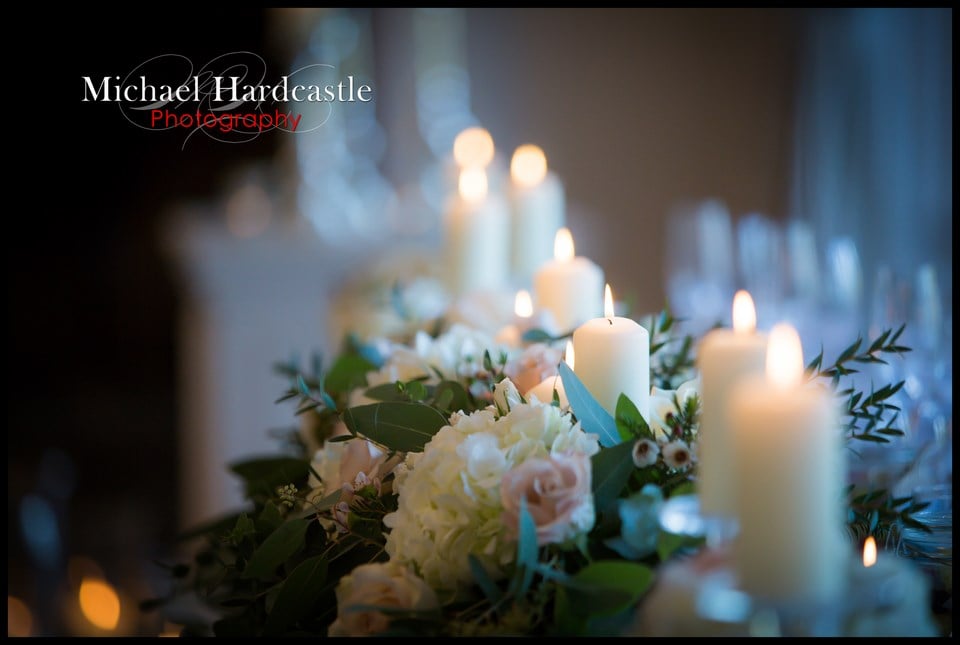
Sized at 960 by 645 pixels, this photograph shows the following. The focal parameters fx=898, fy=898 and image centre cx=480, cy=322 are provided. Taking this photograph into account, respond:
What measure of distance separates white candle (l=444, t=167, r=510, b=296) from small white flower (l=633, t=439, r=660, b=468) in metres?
0.94

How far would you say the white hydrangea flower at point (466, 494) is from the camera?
0.55 m

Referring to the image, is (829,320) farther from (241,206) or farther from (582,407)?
(241,206)

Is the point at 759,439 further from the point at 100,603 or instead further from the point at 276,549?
the point at 100,603

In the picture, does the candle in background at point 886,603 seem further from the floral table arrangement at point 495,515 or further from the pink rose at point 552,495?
the pink rose at point 552,495

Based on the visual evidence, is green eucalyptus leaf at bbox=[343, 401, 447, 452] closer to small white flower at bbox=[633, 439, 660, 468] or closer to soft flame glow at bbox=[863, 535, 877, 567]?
small white flower at bbox=[633, 439, 660, 468]

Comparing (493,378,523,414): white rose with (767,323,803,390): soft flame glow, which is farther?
(493,378,523,414): white rose

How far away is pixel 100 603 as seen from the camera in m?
1.21

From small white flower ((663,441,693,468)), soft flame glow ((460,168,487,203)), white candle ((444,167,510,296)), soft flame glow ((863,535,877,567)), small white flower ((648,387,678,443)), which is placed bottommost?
soft flame glow ((863,535,877,567))

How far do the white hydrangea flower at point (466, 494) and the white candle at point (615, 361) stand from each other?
0.19 feet

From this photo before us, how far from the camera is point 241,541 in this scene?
26.1 inches

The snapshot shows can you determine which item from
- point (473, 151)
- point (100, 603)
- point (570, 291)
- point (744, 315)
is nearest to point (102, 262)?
point (473, 151)

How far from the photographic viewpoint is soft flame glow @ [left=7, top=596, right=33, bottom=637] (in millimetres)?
1351

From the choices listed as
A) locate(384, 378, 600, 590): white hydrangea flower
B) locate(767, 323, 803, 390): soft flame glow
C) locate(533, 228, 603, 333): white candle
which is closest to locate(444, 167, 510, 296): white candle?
locate(533, 228, 603, 333): white candle

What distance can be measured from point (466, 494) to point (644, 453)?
11cm
